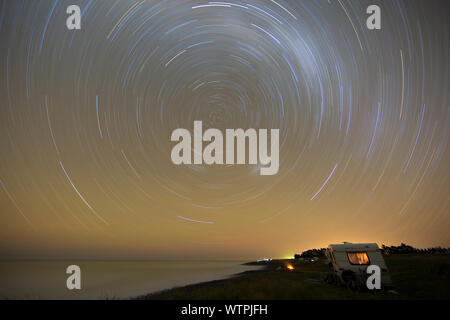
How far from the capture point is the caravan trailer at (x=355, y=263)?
14.4 metres

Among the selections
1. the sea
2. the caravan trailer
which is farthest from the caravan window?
the sea

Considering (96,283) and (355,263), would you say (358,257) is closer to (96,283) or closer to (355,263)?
(355,263)

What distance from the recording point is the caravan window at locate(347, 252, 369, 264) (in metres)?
15.0

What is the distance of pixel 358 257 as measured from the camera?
15211 millimetres

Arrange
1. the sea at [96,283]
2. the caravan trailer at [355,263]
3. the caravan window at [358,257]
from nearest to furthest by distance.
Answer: the caravan trailer at [355,263] → the caravan window at [358,257] → the sea at [96,283]

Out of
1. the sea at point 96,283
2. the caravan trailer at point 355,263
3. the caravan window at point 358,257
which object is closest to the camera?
the caravan trailer at point 355,263

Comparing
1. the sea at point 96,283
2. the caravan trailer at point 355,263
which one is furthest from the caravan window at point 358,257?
the sea at point 96,283

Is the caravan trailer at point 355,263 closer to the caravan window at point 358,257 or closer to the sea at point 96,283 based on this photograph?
the caravan window at point 358,257
